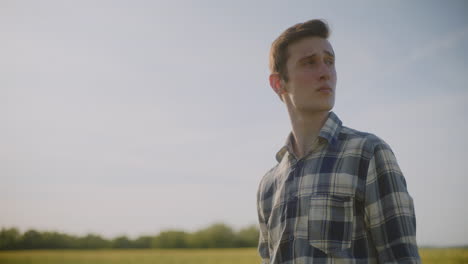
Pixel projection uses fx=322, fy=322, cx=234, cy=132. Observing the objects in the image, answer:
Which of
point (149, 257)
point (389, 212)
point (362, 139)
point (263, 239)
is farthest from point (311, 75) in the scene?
point (149, 257)

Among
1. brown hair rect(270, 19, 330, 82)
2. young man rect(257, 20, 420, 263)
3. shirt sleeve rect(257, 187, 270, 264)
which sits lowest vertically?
shirt sleeve rect(257, 187, 270, 264)

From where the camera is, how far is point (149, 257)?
1838 cm

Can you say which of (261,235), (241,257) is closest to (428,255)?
(241,257)

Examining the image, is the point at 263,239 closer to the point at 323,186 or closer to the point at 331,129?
the point at 323,186

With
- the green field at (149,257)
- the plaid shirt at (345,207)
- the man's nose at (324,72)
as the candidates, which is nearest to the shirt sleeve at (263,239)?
the plaid shirt at (345,207)

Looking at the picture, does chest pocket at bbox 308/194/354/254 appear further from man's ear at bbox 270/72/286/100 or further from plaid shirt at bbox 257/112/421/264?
man's ear at bbox 270/72/286/100

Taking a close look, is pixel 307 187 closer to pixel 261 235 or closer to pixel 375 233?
pixel 375 233

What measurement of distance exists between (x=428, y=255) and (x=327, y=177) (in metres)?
15.0

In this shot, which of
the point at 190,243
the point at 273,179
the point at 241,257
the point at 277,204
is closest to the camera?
the point at 277,204

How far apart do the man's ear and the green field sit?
13.5 metres

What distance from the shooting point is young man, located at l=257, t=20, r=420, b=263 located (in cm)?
207

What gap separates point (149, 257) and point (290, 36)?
18.2 meters

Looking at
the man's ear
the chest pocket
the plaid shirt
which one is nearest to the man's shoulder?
the plaid shirt

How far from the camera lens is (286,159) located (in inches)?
116
